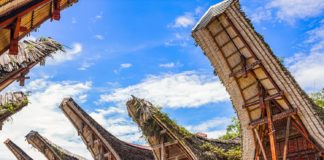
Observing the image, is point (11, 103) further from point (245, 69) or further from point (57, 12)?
point (245, 69)

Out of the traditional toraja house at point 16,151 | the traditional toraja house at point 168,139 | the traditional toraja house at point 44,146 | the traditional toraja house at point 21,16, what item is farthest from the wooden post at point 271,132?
the traditional toraja house at point 16,151

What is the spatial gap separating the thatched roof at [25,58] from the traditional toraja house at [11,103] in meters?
0.47

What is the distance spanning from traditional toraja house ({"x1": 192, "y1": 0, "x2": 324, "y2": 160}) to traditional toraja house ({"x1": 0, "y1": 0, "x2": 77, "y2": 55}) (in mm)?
3686

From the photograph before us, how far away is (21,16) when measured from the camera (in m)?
6.88

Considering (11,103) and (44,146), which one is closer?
(11,103)

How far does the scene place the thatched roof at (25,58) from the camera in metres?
9.26

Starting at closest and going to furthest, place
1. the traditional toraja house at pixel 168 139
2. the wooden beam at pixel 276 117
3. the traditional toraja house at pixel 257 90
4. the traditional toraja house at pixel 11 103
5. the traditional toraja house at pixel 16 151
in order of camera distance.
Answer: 1. the traditional toraja house at pixel 11 103
2. the traditional toraja house at pixel 257 90
3. the wooden beam at pixel 276 117
4. the traditional toraja house at pixel 168 139
5. the traditional toraja house at pixel 16 151

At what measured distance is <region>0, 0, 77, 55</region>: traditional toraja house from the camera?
6324 millimetres

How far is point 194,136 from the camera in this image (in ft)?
47.0

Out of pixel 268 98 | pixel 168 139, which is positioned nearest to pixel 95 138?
pixel 168 139

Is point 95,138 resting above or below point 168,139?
above

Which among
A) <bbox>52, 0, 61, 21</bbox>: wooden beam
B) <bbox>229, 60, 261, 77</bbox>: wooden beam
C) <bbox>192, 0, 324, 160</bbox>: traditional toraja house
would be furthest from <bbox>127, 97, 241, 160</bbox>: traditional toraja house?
<bbox>52, 0, 61, 21</bbox>: wooden beam

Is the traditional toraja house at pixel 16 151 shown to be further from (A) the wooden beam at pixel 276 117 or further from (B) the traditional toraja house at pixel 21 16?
(A) the wooden beam at pixel 276 117

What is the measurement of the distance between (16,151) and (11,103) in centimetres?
891
